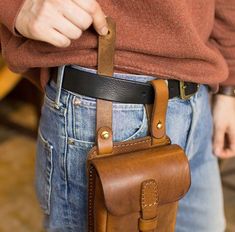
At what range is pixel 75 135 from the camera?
72 centimetres

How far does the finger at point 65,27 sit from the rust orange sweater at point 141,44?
56mm

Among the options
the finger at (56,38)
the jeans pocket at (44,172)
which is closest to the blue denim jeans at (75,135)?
the jeans pocket at (44,172)

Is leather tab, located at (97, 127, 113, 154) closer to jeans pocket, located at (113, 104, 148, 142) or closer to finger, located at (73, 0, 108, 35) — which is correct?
jeans pocket, located at (113, 104, 148, 142)

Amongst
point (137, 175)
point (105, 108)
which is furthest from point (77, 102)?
point (137, 175)

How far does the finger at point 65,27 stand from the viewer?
24.3 inches

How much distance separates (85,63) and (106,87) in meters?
0.05

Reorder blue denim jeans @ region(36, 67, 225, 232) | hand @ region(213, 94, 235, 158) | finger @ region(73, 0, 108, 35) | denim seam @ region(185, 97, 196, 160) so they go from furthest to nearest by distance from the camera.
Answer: hand @ region(213, 94, 235, 158) < denim seam @ region(185, 97, 196, 160) < blue denim jeans @ region(36, 67, 225, 232) < finger @ region(73, 0, 108, 35)

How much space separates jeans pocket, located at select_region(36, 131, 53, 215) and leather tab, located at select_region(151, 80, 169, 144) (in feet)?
0.60

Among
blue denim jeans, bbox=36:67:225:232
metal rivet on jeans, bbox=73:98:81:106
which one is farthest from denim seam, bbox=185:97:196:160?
metal rivet on jeans, bbox=73:98:81:106

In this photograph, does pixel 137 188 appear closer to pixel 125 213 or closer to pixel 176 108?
pixel 125 213

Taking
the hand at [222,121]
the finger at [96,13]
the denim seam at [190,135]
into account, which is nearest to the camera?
the finger at [96,13]

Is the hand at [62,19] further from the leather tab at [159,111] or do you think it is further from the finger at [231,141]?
the finger at [231,141]

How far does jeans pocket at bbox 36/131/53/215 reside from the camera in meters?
0.77

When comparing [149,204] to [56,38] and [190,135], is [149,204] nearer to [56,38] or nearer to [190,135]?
[190,135]
